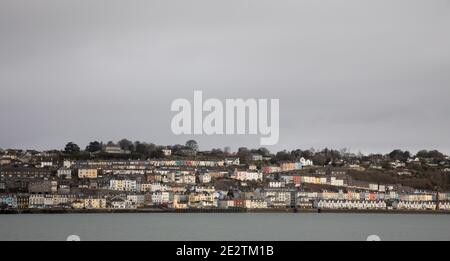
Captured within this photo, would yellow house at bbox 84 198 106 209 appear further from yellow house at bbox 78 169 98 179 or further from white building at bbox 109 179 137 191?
yellow house at bbox 78 169 98 179

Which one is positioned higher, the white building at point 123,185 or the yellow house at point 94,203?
the white building at point 123,185

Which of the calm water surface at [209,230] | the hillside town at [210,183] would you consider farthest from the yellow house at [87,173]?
the calm water surface at [209,230]

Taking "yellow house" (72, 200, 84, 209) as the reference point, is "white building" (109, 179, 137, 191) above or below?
above

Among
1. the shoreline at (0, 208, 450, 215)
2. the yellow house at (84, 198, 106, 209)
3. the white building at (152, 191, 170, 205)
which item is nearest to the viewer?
the shoreline at (0, 208, 450, 215)

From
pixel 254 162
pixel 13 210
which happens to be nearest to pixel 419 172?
pixel 254 162

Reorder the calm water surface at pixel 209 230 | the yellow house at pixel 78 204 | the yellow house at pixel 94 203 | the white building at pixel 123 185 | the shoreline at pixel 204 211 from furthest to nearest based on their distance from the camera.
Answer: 1. the white building at pixel 123 185
2. the yellow house at pixel 78 204
3. the yellow house at pixel 94 203
4. the shoreline at pixel 204 211
5. the calm water surface at pixel 209 230

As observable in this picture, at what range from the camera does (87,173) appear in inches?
2325

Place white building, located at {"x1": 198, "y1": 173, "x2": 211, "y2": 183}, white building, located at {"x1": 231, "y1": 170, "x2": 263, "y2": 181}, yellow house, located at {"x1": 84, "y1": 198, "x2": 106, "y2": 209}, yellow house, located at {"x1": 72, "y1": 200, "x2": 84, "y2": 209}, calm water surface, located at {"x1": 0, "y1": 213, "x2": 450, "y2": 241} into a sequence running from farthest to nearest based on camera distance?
white building, located at {"x1": 231, "y1": 170, "x2": 263, "y2": 181} < white building, located at {"x1": 198, "y1": 173, "x2": 211, "y2": 183} < yellow house, located at {"x1": 72, "y1": 200, "x2": 84, "y2": 209} < yellow house, located at {"x1": 84, "y1": 198, "x2": 106, "y2": 209} < calm water surface, located at {"x1": 0, "y1": 213, "x2": 450, "y2": 241}

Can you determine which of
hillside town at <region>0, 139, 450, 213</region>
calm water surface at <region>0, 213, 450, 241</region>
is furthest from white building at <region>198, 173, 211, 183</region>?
calm water surface at <region>0, 213, 450, 241</region>

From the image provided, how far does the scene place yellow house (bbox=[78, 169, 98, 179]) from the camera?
192ft

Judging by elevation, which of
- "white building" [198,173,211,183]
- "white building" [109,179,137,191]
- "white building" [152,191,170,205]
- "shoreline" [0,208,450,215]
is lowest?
"shoreline" [0,208,450,215]

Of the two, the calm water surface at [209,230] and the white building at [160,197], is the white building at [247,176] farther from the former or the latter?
the calm water surface at [209,230]

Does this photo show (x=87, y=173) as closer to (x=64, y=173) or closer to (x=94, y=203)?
(x=64, y=173)

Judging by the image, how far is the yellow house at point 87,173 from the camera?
58.4 meters
